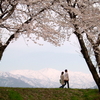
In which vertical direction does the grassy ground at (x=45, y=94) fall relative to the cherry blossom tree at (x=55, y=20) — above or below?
below

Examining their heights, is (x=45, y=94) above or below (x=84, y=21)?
below

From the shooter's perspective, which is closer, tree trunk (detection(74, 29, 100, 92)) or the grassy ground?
Result: the grassy ground

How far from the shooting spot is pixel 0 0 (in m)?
11.2

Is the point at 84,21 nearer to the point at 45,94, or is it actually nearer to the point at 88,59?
the point at 88,59

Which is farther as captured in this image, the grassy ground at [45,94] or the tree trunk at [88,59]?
the tree trunk at [88,59]

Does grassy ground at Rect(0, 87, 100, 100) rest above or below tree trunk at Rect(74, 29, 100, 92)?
below

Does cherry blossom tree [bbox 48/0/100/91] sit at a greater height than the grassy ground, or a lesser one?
greater

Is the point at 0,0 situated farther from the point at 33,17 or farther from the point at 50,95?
the point at 50,95

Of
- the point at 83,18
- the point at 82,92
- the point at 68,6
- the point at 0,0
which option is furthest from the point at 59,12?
the point at 82,92

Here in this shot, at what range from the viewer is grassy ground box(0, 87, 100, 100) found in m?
13.5

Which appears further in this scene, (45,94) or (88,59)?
(45,94)

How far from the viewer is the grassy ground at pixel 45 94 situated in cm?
1355

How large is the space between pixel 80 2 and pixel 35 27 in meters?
4.90

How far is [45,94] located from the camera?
15797mm
